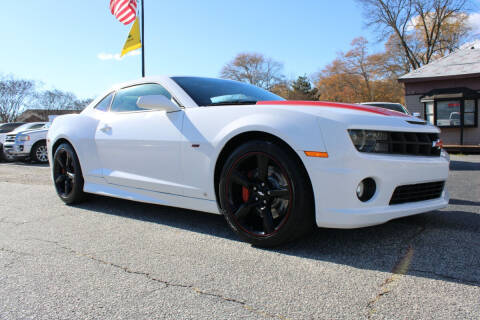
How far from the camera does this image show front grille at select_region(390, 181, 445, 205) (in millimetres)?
2566

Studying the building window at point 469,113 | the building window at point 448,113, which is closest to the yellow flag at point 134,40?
the building window at point 448,113

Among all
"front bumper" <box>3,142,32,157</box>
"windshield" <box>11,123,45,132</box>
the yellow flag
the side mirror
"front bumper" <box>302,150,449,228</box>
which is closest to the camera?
"front bumper" <box>302,150,449,228</box>

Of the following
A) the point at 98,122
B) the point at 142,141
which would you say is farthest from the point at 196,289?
the point at 98,122

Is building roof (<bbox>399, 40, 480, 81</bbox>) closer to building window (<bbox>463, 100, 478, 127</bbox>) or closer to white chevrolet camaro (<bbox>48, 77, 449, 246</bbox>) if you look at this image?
building window (<bbox>463, 100, 478, 127</bbox>)

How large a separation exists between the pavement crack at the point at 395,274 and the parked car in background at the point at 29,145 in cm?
1270

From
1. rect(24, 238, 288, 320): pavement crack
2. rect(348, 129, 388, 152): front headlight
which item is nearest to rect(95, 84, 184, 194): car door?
rect(24, 238, 288, 320): pavement crack

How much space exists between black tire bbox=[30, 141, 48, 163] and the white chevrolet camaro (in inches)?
411

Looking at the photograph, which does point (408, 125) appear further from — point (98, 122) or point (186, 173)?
Result: point (98, 122)

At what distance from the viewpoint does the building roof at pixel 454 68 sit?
15.9 metres

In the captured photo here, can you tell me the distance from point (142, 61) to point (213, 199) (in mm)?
10667

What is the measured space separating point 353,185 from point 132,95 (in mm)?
2563

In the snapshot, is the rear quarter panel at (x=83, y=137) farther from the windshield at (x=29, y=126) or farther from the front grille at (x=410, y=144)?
the windshield at (x=29, y=126)

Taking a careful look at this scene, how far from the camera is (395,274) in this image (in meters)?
2.17

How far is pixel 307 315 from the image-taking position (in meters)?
1.74
